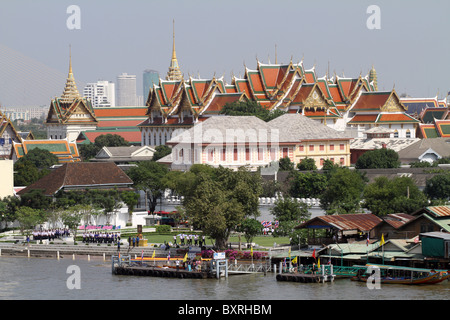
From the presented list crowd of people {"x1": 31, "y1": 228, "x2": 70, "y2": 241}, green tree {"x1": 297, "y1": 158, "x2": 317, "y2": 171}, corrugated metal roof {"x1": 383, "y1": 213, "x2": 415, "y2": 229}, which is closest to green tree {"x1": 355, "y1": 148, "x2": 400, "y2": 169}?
green tree {"x1": 297, "y1": 158, "x2": 317, "y2": 171}

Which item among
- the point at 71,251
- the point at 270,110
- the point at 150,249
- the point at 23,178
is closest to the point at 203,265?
the point at 150,249

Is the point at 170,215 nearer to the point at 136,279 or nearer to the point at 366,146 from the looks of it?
the point at 136,279

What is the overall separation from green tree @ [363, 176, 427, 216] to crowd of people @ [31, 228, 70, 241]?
45.1 ft

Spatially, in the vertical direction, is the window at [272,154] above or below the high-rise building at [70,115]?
below

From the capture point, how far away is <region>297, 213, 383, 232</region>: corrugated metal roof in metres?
46.7

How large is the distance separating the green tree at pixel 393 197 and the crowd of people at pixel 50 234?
1376cm

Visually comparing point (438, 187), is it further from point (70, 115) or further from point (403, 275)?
point (70, 115)

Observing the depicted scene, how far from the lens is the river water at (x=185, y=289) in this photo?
39.9 m

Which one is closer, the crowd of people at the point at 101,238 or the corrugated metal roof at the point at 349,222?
the corrugated metal roof at the point at 349,222

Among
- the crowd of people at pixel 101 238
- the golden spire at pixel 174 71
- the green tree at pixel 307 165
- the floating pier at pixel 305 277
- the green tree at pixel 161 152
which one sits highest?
the golden spire at pixel 174 71

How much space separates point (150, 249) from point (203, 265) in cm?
589

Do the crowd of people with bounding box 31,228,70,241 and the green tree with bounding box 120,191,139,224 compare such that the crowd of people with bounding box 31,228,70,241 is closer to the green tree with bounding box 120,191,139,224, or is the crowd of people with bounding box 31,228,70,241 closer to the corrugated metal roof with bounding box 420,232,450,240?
the green tree with bounding box 120,191,139,224

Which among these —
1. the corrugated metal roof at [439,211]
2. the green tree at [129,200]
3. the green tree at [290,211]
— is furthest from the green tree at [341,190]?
the green tree at [129,200]

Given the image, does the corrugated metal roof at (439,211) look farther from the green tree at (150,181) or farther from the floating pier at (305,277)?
the green tree at (150,181)
